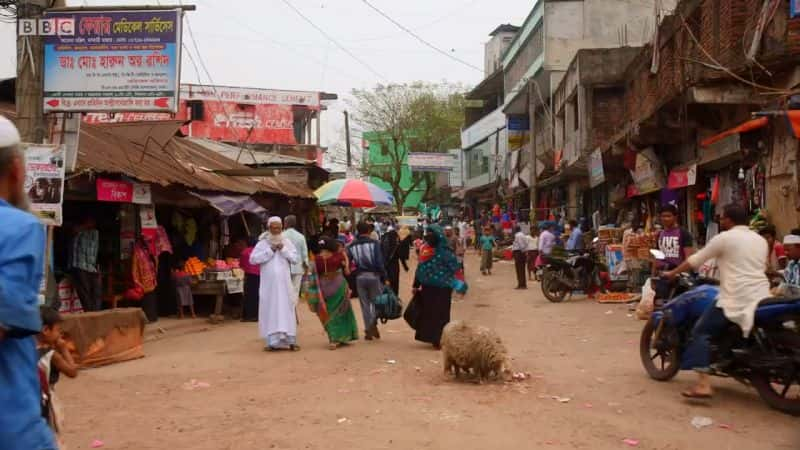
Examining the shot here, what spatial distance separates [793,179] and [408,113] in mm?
45887

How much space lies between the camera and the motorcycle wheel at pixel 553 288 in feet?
55.3

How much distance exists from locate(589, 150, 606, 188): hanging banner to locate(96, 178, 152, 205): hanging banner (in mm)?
12579

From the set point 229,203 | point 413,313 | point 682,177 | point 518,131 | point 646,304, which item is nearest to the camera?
point 413,313

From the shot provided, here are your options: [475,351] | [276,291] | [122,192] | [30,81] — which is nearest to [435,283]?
[276,291]

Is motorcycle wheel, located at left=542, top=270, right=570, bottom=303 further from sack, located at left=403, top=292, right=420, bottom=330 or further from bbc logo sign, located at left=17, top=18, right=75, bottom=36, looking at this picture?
bbc logo sign, located at left=17, top=18, right=75, bottom=36

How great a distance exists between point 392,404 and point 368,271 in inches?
170

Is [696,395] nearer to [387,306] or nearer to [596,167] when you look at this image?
[387,306]

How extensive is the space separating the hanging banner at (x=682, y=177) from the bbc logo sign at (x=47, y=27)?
37.7 ft

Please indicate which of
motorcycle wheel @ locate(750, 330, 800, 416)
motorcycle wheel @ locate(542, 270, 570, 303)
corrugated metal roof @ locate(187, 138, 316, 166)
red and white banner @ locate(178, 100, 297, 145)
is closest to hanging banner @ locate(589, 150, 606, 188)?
motorcycle wheel @ locate(542, 270, 570, 303)

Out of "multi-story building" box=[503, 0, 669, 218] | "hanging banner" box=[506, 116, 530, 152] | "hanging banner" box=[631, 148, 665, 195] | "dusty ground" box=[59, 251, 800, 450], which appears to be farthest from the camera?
"hanging banner" box=[506, 116, 530, 152]

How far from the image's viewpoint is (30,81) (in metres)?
9.30

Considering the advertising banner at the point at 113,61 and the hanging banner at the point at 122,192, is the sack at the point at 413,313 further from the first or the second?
the hanging banner at the point at 122,192

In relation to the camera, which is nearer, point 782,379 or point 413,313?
point 782,379

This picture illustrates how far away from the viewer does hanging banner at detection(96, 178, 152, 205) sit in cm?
1117
